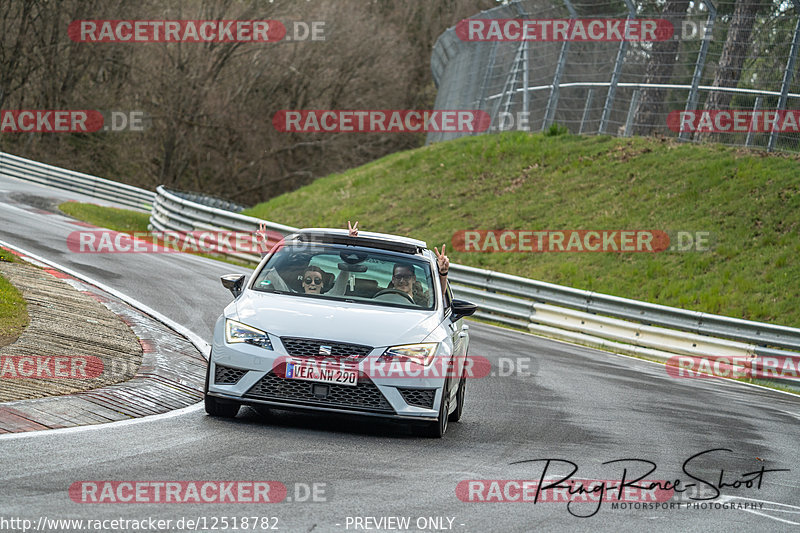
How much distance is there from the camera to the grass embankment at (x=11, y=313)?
9931 mm

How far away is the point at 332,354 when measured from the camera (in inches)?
317

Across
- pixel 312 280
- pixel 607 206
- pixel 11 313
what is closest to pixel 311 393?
pixel 312 280

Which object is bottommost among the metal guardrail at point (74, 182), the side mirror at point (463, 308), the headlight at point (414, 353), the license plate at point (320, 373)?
the metal guardrail at point (74, 182)

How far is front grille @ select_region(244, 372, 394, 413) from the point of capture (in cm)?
804

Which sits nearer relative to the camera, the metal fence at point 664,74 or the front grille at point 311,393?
the front grille at point 311,393

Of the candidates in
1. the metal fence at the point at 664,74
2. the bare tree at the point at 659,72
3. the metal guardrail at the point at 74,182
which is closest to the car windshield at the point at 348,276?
the metal fence at the point at 664,74

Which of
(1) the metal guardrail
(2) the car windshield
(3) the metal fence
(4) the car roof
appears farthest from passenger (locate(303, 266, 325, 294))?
(1) the metal guardrail

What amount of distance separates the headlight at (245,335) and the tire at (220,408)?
0.49m

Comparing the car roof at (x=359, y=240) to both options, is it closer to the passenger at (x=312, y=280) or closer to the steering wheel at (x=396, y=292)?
the passenger at (x=312, y=280)

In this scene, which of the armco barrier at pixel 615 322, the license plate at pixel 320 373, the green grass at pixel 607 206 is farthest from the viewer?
the green grass at pixel 607 206

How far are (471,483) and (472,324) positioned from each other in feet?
41.3

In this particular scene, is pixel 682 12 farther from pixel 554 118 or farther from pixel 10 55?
pixel 10 55

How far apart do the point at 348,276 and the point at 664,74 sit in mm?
17899

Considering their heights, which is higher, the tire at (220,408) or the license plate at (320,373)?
the license plate at (320,373)
